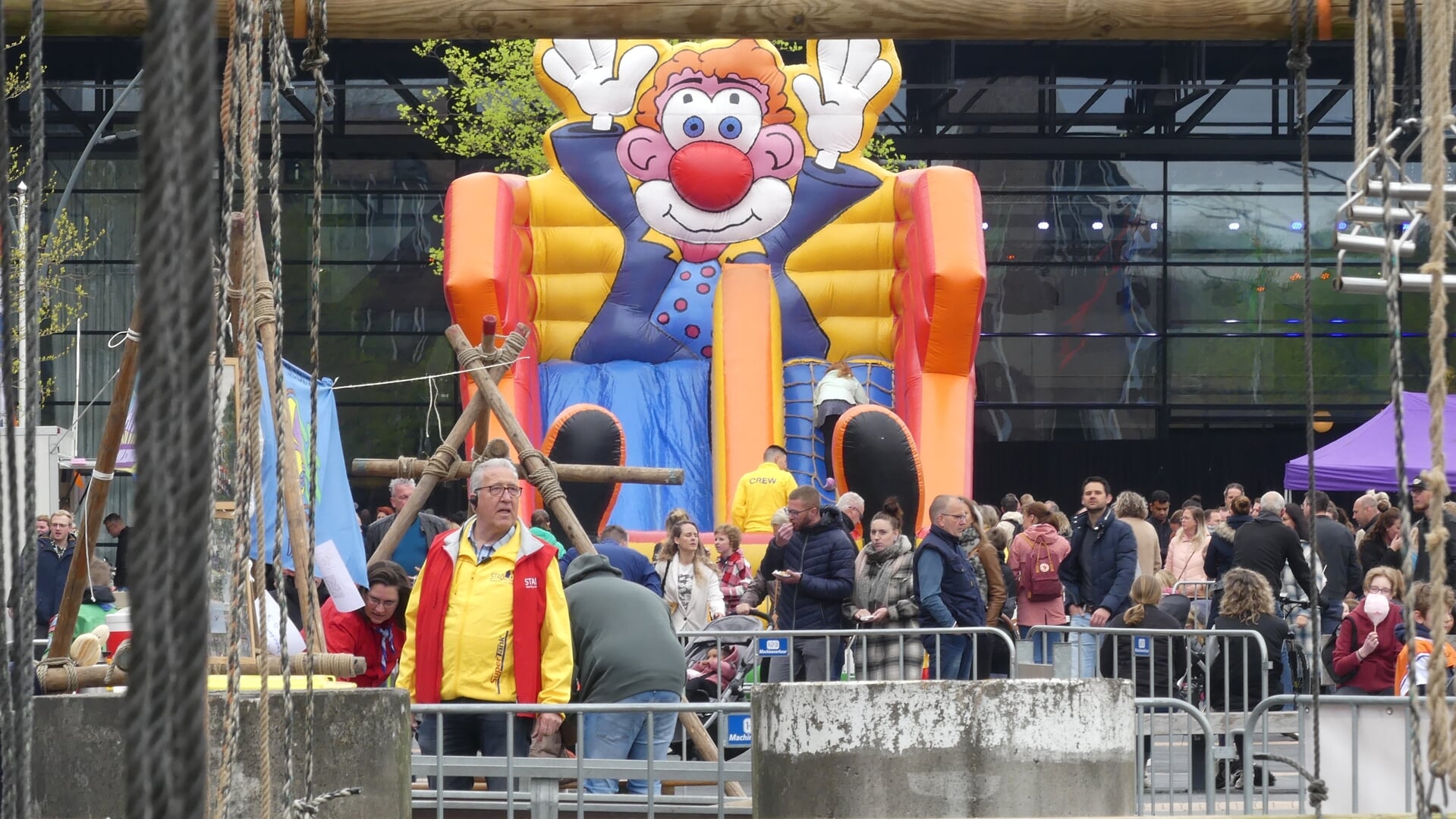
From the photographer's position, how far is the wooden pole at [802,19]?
14.1 feet

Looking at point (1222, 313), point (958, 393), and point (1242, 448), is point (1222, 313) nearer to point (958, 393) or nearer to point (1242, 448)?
point (1242, 448)

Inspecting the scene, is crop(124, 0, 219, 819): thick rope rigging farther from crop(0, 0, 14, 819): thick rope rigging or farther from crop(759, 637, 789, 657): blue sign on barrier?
crop(759, 637, 789, 657): blue sign on barrier

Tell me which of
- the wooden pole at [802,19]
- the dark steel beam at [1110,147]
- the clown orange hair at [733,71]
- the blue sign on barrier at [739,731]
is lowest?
the blue sign on barrier at [739,731]

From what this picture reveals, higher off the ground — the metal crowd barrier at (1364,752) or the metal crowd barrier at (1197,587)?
the metal crowd barrier at (1197,587)

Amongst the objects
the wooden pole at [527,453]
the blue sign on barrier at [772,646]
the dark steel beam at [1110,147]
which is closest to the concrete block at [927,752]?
the wooden pole at [527,453]

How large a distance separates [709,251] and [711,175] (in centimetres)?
70

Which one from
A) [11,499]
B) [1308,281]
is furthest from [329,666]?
[1308,281]

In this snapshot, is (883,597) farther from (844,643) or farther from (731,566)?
(731,566)

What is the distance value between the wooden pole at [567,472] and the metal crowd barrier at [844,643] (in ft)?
3.60

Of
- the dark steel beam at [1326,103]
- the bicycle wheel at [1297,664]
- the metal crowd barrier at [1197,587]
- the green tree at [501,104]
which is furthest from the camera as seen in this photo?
the dark steel beam at [1326,103]

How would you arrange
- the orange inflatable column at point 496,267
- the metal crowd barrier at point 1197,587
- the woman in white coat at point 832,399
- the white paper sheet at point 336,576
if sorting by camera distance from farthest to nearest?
the woman in white coat at point 832,399, the orange inflatable column at point 496,267, the metal crowd barrier at point 1197,587, the white paper sheet at point 336,576

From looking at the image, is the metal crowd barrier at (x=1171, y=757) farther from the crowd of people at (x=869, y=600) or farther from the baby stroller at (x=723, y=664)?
the baby stroller at (x=723, y=664)

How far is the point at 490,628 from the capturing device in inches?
243

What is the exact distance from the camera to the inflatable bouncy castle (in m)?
15.1
